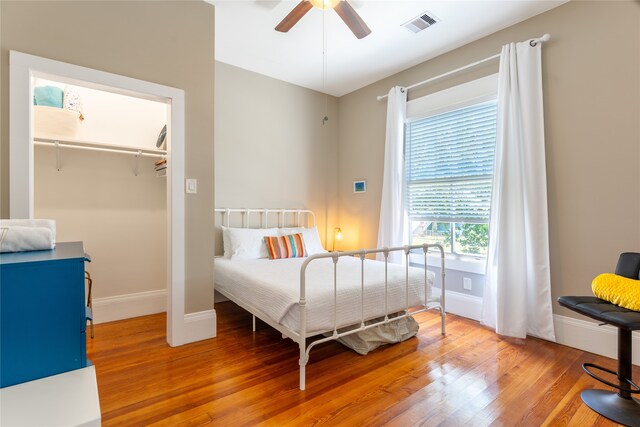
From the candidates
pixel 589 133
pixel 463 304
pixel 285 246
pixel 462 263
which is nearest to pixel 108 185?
pixel 285 246

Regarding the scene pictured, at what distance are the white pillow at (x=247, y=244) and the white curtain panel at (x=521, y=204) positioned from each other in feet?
7.47

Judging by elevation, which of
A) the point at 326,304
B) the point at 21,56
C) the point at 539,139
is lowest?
the point at 326,304

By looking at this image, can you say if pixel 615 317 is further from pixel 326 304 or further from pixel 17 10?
pixel 17 10

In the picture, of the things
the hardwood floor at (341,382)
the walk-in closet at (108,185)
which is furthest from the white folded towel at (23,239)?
the walk-in closet at (108,185)

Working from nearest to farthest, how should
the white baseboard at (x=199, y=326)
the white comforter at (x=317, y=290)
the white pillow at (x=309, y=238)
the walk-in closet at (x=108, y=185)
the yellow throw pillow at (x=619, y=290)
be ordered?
the yellow throw pillow at (x=619, y=290) < the white comforter at (x=317, y=290) < the white baseboard at (x=199, y=326) < the walk-in closet at (x=108, y=185) < the white pillow at (x=309, y=238)

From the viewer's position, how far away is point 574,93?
95.3 inches

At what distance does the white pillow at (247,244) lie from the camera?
3232mm

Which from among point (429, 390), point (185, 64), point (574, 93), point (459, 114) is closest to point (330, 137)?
point (459, 114)

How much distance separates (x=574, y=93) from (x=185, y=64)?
10.1ft

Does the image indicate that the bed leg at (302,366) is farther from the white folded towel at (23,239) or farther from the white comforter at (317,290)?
the white folded towel at (23,239)

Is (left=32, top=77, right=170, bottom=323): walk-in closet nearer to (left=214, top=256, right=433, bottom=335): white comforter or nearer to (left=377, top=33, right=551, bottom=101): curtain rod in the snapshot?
(left=214, top=256, right=433, bottom=335): white comforter

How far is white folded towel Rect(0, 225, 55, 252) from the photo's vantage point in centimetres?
99

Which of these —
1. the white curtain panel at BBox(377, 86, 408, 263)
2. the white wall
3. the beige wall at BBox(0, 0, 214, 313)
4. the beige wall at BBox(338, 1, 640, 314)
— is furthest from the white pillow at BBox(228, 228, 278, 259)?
the beige wall at BBox(338, 1, 640, 314)

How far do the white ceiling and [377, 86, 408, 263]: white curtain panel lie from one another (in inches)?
17.9
